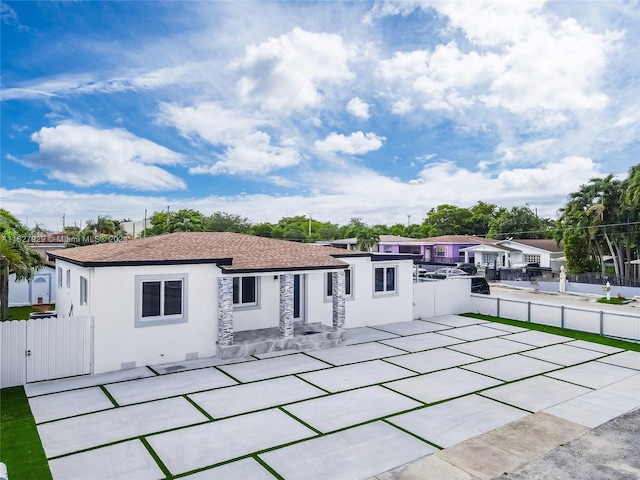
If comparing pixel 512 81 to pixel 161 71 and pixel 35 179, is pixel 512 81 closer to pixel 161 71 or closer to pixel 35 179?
pixel 161 71

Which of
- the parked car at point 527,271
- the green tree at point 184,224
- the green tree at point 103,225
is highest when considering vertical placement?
the green tree at point 103,225

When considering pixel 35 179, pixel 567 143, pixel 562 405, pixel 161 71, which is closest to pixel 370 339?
pixel 562 405

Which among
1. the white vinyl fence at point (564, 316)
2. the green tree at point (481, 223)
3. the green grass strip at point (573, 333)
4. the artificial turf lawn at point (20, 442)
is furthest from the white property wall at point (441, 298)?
the green tree at point (481, 223)

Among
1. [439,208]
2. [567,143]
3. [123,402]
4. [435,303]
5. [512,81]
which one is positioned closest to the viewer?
[123,402]

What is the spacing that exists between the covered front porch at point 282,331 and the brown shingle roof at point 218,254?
602 mm

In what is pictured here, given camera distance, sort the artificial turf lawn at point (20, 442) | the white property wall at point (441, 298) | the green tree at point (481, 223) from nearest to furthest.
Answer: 1. the artificial turf lawn at point (20, 442)
2. the white property wall at point (441, 298)
3. the green tree at point (481, 223)

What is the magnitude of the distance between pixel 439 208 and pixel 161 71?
70.6 metres

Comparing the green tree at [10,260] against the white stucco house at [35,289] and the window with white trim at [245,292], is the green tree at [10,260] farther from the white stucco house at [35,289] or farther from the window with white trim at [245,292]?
the window with white trim at [245,292]

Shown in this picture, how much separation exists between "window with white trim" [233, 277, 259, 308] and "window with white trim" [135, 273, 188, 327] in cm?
238

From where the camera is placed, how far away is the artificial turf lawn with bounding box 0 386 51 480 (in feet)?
22.4

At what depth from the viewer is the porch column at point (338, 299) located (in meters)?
15.8

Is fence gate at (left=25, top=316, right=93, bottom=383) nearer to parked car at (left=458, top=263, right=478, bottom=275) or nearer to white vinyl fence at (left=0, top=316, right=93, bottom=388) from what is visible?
white vinyl fence at (left=0, top=316, right=93, bottom=388)

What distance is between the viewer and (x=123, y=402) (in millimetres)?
9805

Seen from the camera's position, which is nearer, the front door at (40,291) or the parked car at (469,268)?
the front door at (40,291)
